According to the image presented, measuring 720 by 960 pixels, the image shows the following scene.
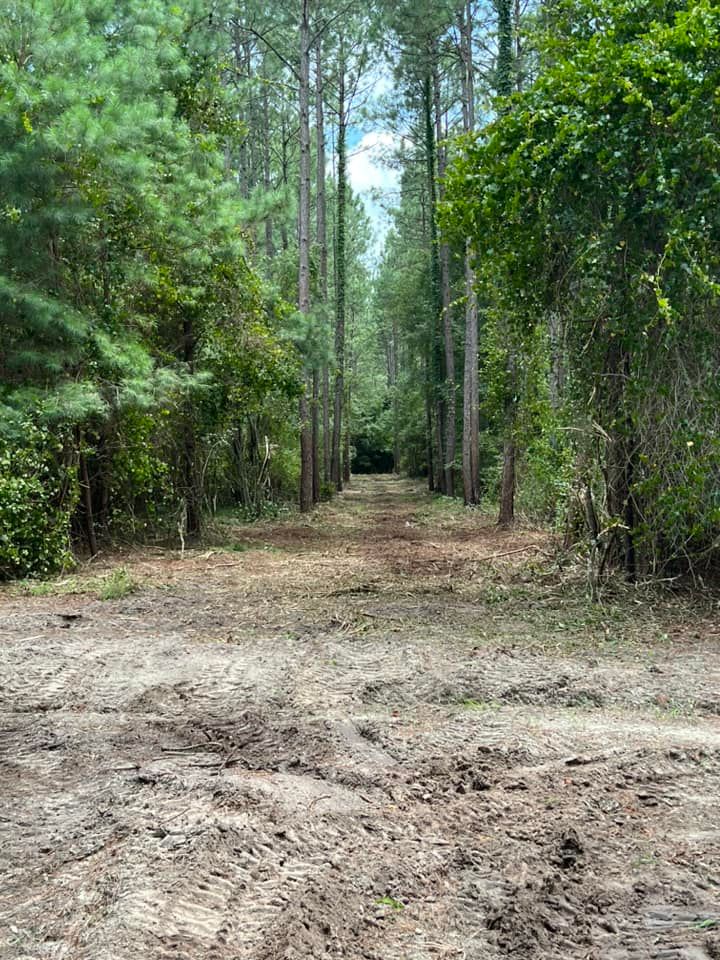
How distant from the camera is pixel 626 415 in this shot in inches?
229

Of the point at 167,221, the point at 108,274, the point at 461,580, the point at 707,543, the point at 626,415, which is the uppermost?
the point at 167,221

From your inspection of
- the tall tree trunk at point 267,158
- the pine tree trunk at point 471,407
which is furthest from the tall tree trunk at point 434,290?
the tall tree trunk at point 267,158

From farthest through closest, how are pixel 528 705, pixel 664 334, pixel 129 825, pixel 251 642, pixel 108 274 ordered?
pixel 108 274 < pixel 664 334 < pixel 251 642 < pixel 528 705 < pixel 129 825

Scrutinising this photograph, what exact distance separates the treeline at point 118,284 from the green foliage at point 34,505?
0.02 metres

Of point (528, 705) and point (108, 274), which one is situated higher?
point (108, 274)

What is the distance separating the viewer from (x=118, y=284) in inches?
336

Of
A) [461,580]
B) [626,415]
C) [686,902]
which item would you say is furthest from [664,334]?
[686,902]

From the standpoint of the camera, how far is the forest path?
1.93m

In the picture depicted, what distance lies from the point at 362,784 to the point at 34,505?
5.62 metres

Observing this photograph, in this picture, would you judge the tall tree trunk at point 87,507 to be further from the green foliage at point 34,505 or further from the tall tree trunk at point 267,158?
the tall tree trunk at point 267,158

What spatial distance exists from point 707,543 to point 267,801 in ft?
15.1

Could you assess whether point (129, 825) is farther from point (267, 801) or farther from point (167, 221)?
point (167, 221)

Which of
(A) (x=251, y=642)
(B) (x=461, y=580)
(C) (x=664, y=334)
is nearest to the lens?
(A) (x=251, y=642)

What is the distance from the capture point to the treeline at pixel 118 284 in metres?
7.15
